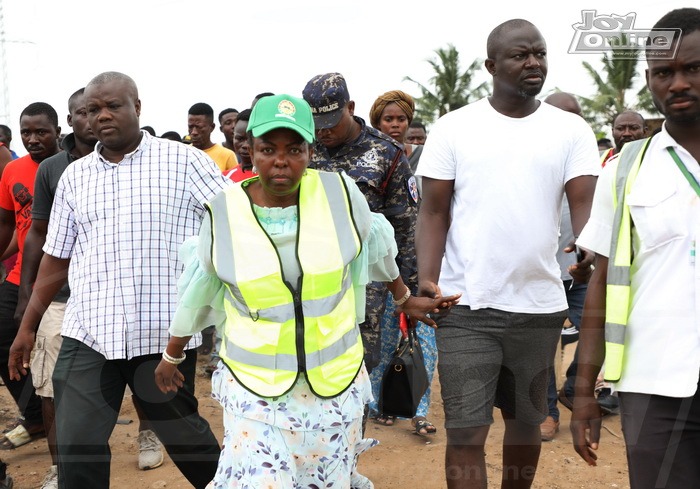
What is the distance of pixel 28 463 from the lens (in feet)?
19.0

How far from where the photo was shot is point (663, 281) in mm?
2762

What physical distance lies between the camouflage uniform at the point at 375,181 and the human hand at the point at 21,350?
1.81 m

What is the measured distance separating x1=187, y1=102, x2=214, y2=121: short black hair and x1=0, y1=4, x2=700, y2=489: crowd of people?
3.56m

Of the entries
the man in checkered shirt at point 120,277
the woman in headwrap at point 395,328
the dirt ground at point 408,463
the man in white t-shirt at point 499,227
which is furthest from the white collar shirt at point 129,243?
the woman in headwrap at point 395,328

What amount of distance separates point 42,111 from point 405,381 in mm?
3447

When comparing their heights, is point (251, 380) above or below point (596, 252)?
below

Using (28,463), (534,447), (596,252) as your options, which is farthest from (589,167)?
(28,463)

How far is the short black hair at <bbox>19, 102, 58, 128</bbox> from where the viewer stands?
19.7 feet

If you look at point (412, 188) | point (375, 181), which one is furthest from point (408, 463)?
point (375, 181)

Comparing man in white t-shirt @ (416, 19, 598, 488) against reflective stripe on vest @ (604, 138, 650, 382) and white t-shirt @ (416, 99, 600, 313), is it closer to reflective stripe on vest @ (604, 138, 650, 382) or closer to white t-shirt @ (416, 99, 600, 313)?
white t-shirt @ (416, 99, 600, 313)

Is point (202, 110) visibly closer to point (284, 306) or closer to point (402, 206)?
point (402, 206)

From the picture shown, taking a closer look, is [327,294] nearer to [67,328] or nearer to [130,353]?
[130,353]

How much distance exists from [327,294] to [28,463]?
3642 mm

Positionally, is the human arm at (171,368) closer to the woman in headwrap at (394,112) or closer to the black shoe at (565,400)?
the woman in headwrap at (394,112)
